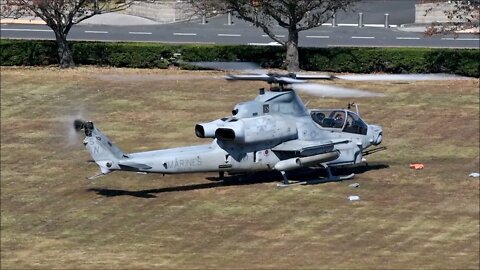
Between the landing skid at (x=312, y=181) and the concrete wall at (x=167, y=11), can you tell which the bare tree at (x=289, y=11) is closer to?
the concrete wall at (x=167, y=11)

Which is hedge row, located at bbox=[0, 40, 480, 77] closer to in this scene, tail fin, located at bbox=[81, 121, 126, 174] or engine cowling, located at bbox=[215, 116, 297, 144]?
engine cowling, located at bbox=[215, 116, 297, 144]

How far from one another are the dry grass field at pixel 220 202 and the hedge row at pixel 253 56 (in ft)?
10.9

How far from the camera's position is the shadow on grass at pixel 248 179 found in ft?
134

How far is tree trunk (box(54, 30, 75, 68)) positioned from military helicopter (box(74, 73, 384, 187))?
19.5m

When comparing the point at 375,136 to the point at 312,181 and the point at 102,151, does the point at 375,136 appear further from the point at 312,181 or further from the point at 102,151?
the point at 102,151

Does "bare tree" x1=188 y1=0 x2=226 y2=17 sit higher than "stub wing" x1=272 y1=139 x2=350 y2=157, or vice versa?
"bare tree" x1=188 y1=0 x2=226 y2=17

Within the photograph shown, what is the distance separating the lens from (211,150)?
3991 centimetres

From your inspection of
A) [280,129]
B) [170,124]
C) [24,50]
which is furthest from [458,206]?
[24,50]

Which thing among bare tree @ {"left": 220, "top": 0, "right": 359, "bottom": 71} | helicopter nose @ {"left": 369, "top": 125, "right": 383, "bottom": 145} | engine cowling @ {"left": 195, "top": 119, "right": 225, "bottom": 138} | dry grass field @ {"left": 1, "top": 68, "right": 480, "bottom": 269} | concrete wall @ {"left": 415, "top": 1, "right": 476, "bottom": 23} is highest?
bare tree @ {"left": 220, "top": 0, "right": 359, "bottom": 71}

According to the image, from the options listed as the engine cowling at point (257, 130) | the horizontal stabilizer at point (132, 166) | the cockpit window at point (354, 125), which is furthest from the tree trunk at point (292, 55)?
the horizontal stabilizer at point (132, 166)

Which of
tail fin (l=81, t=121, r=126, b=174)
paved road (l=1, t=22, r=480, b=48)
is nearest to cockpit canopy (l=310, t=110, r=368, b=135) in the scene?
tail fin (l=81, t=121, r=126, b=174)

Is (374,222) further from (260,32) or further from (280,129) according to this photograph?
(260,32)

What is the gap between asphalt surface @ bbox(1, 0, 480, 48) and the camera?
66375mm

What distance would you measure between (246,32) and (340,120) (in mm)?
28838
